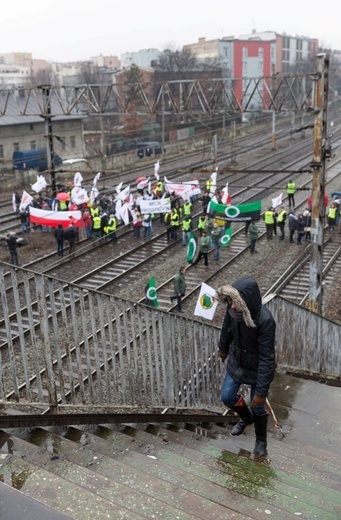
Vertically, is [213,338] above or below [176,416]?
above

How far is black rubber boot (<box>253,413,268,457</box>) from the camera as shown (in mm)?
5043

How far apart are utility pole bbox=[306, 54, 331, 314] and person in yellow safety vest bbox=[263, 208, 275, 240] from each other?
7954mm

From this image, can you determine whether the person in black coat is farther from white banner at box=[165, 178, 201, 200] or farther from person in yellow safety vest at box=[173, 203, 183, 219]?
white banner at box=[165, 178, 201, 200]

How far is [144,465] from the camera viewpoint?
14.0 ft

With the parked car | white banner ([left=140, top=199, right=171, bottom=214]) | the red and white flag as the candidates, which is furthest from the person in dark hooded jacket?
the parked car

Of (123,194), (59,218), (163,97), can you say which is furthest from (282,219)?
(163,97)

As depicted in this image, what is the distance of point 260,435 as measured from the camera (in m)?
5.08

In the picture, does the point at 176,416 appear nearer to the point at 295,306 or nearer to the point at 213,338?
the point at 213,338

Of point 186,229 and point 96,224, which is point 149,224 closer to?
point 186,229

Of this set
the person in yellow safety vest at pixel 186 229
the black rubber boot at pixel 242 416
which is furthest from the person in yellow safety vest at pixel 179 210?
the black rubber boot at pixel 242 416

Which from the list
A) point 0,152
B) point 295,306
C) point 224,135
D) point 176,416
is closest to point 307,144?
point 224,135

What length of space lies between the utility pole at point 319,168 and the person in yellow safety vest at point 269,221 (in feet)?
26.1

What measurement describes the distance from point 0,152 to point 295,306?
35448mm

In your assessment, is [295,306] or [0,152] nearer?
[295,306]
